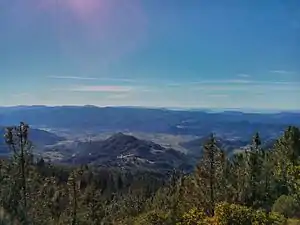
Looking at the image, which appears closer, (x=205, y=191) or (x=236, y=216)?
(x=236, y=216)

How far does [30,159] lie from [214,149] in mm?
16416

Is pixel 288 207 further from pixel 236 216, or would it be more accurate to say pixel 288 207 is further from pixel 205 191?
pixel 236 216

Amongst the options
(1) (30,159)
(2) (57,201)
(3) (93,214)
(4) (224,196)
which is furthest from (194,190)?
(2) (57,201)

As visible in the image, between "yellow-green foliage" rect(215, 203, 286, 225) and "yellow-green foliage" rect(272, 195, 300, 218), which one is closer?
"yellow-green foliage" rect(215, 203, 286, 225)

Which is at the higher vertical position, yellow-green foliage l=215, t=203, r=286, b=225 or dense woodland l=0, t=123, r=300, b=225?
yellow-green foliage l=215, t=203, r=286, b=225

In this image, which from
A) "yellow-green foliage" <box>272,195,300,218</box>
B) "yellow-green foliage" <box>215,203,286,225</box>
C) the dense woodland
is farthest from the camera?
"yellow-green foliage" <box>272,195,300,218</box>

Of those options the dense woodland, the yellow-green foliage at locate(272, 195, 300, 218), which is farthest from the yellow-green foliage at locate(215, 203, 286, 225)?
the yellow-green foliage at locate(272, 195, 300, 218)

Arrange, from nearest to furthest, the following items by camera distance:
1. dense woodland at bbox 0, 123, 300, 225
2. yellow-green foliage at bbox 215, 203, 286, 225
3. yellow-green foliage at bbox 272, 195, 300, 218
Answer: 1. yellow-green foliage at bbox 215, 203, 286, 225
2. dense woodland at bbox 0, 123, 300, 225
3. yellow-green foliage at bbox 272, 195, 300, 218

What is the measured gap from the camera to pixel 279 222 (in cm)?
2127

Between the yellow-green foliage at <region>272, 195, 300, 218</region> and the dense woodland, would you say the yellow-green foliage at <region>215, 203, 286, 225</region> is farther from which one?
the yellow-green foliage at <region>272, 195, 300, 218</region>

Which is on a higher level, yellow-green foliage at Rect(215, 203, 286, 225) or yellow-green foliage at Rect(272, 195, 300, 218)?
yellow-green foliage at Rect(215, 203, 286, 225)

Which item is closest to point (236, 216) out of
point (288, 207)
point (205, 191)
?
point (288, 207)

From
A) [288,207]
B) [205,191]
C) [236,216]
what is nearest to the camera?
[236,216]

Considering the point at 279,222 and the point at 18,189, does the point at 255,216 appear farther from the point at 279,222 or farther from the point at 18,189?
the point at 18,189
